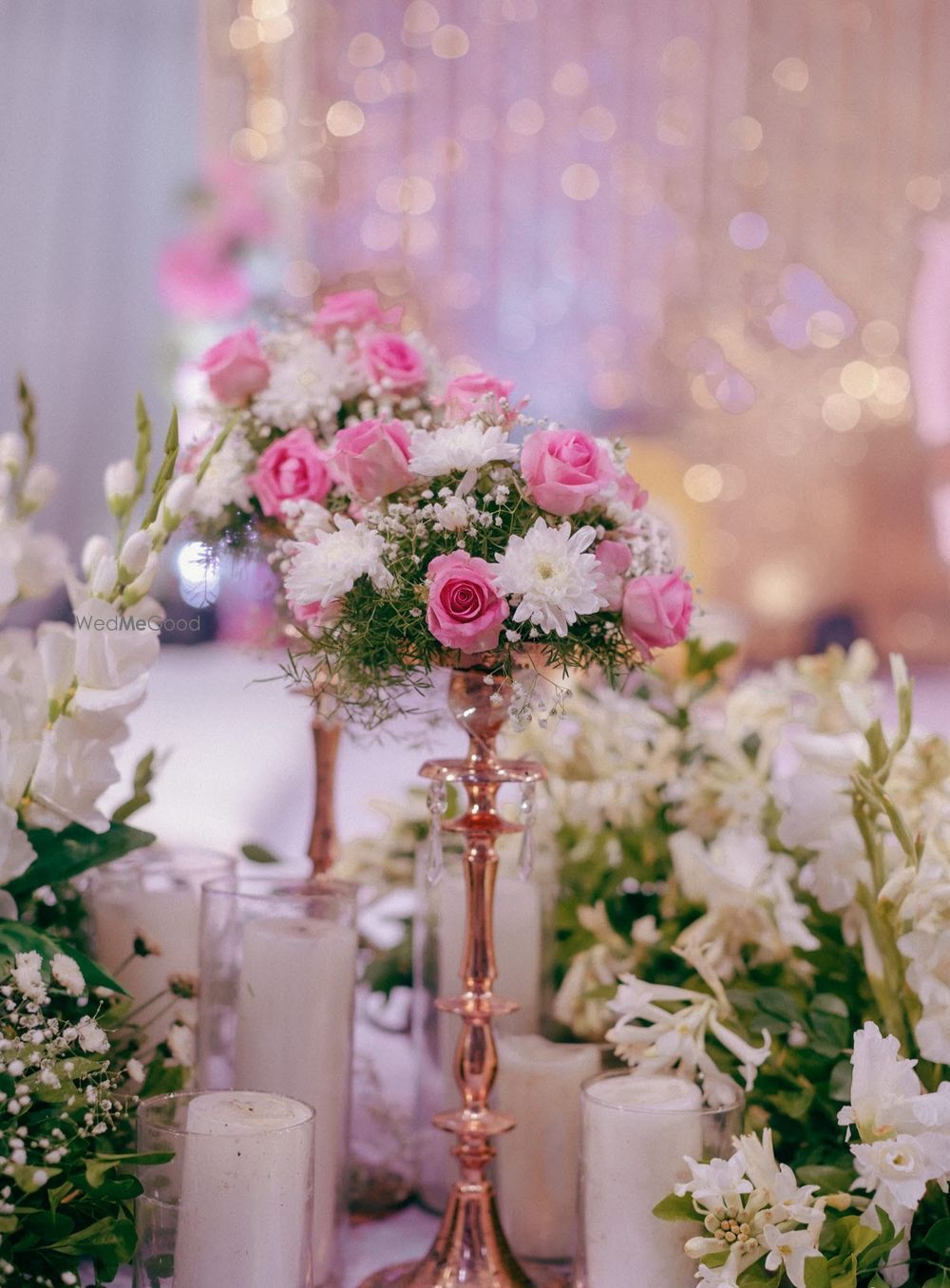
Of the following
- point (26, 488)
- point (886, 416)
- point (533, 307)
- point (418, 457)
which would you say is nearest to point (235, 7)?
point (533, 307)

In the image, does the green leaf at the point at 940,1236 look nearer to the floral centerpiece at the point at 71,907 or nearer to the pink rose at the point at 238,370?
the floral centerpiece at the point at 71,907

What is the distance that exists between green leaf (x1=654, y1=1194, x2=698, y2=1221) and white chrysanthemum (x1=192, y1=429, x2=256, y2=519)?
506 mm

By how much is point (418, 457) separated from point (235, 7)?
408cm

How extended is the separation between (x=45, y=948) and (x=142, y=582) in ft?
0.69

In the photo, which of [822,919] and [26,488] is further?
[26,488]

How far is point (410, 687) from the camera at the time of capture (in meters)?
0.79

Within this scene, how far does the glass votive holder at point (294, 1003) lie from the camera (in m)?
0.82

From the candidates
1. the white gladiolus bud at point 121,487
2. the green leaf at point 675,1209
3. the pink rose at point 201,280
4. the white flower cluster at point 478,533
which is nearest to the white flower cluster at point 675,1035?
the green leaf at point 675,1209

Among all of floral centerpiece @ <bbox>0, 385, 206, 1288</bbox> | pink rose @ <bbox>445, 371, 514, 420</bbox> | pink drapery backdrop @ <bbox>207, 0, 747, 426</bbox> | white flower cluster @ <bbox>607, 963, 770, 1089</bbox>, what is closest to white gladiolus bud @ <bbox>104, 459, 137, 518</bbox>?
floral centerpiece @ <bbox>0, 385, 206, 1288</bbox>

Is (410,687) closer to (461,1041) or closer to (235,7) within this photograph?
(461,1041)

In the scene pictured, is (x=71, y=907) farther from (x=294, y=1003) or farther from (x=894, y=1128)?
(x=894, y=1128)

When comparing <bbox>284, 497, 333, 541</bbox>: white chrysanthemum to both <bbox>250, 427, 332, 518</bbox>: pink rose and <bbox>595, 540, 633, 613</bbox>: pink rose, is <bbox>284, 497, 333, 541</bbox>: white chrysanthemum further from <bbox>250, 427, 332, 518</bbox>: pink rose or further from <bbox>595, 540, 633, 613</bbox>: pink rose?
<bbox>595, 540, 633, 613</bbox>: pink rose

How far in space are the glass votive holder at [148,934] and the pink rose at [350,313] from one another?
15.2 inches

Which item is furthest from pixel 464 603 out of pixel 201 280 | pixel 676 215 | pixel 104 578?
pixel 676 215
